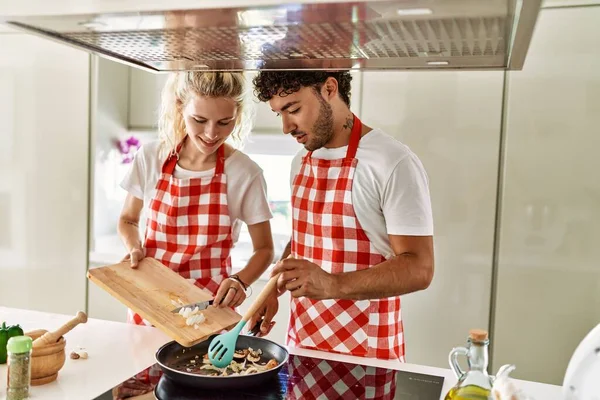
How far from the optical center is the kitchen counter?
48.8 inches

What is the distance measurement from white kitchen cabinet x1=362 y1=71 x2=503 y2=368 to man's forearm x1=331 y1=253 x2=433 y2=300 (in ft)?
3.03

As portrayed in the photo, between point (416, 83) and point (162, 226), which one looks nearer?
point (162, 226)

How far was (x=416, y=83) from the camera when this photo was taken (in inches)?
94.6

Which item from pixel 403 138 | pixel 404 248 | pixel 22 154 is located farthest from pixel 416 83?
pixel 22 154

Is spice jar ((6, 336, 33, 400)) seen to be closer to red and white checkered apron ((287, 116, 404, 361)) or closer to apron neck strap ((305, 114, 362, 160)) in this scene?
red and white checkered apron ((287, 116, 404, 361))

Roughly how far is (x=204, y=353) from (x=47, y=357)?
1.16 ft

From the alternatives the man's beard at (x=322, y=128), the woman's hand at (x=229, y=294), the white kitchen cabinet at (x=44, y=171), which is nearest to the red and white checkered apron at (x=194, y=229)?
the woman's hand at (x=229, y=294)

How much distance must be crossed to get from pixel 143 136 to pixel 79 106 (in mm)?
417

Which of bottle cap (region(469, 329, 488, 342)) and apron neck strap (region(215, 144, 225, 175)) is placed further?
apron neck strap (region(215, 144, 225, 175))

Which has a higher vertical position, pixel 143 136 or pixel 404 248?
pixel 143 136

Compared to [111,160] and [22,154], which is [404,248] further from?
[22,154]

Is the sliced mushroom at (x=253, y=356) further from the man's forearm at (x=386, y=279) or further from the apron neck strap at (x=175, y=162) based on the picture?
the apron neck strap at (x=175, y=162)

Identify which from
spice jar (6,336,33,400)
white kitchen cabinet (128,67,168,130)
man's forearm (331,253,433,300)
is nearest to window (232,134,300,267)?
white kitchen cabinet (128,67,168,130)

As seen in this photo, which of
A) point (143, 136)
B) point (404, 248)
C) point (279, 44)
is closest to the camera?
point (279, 44)
